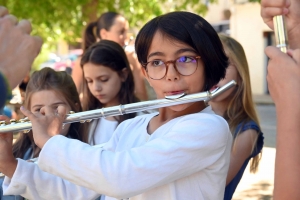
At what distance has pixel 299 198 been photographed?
51.3 inches

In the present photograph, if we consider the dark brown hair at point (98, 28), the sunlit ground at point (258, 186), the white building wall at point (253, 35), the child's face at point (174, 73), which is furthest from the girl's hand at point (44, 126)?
the white building wall at point (253, 35)

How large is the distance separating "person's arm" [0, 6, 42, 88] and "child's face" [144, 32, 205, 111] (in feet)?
1.38

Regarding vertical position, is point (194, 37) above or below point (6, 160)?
above

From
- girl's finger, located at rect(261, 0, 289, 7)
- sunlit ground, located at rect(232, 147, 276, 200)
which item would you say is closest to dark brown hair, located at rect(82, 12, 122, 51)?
sunlit ground, located at rect(232, 147, 276, 200)

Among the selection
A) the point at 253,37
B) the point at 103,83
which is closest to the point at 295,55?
the point at 103,83

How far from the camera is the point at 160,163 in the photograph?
148 centimetres

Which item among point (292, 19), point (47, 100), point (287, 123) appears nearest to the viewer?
point (287, 123)

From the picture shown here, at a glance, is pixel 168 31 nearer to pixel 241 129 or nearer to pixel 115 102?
pixel 241 129

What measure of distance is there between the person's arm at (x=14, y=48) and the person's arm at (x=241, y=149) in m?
1.21

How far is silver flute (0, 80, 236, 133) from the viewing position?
1604mm

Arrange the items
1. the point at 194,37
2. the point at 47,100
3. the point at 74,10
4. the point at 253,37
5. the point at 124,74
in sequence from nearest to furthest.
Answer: the point at 194,37
the point at 47,100
the point at 124,74
the point at 74,10
the point at 253,37

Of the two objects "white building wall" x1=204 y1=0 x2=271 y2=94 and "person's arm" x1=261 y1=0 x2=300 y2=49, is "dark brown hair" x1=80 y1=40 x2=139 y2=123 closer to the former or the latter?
"person's arm" x1=261 y1=0 x2=300 y2=49

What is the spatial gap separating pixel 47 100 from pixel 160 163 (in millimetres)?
1238

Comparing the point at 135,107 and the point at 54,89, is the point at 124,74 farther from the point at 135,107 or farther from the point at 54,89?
the point at 135,107
